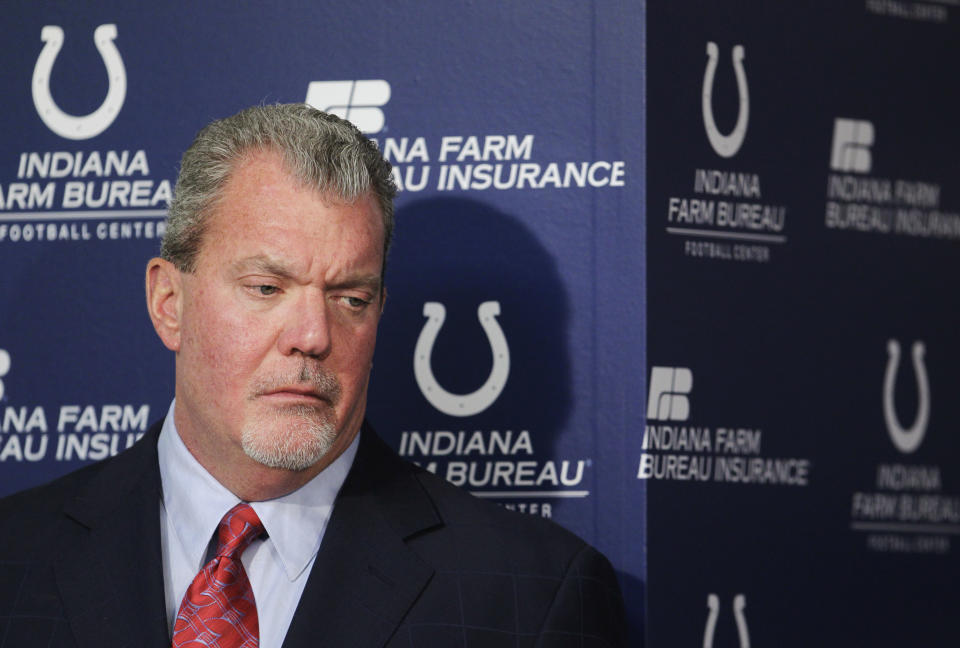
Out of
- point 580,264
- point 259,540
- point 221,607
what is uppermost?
point 580,264

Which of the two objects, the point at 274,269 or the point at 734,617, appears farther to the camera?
the point at 734,617

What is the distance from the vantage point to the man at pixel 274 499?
229 cm

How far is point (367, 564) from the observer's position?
2355mm

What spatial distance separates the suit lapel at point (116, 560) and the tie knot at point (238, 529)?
11cm

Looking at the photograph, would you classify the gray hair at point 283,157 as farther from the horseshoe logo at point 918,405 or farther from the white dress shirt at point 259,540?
the horseshoe logo at point 918,405

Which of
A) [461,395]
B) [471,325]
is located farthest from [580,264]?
[461,395]

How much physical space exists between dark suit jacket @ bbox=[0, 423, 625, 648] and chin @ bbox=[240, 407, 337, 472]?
172mm

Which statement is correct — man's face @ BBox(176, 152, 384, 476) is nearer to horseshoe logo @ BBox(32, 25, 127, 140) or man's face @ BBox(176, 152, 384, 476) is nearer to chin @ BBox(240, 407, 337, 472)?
chin @ BBox(240, 407, 337, 472)

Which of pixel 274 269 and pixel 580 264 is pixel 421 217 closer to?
pixel 580 264

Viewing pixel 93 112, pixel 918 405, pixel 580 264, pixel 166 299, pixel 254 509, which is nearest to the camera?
pixel 254 509

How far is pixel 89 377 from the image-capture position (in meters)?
3.07

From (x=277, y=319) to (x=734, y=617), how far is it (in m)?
1.26

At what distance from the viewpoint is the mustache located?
228cm

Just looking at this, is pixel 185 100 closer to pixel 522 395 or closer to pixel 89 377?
pixel 89 377
